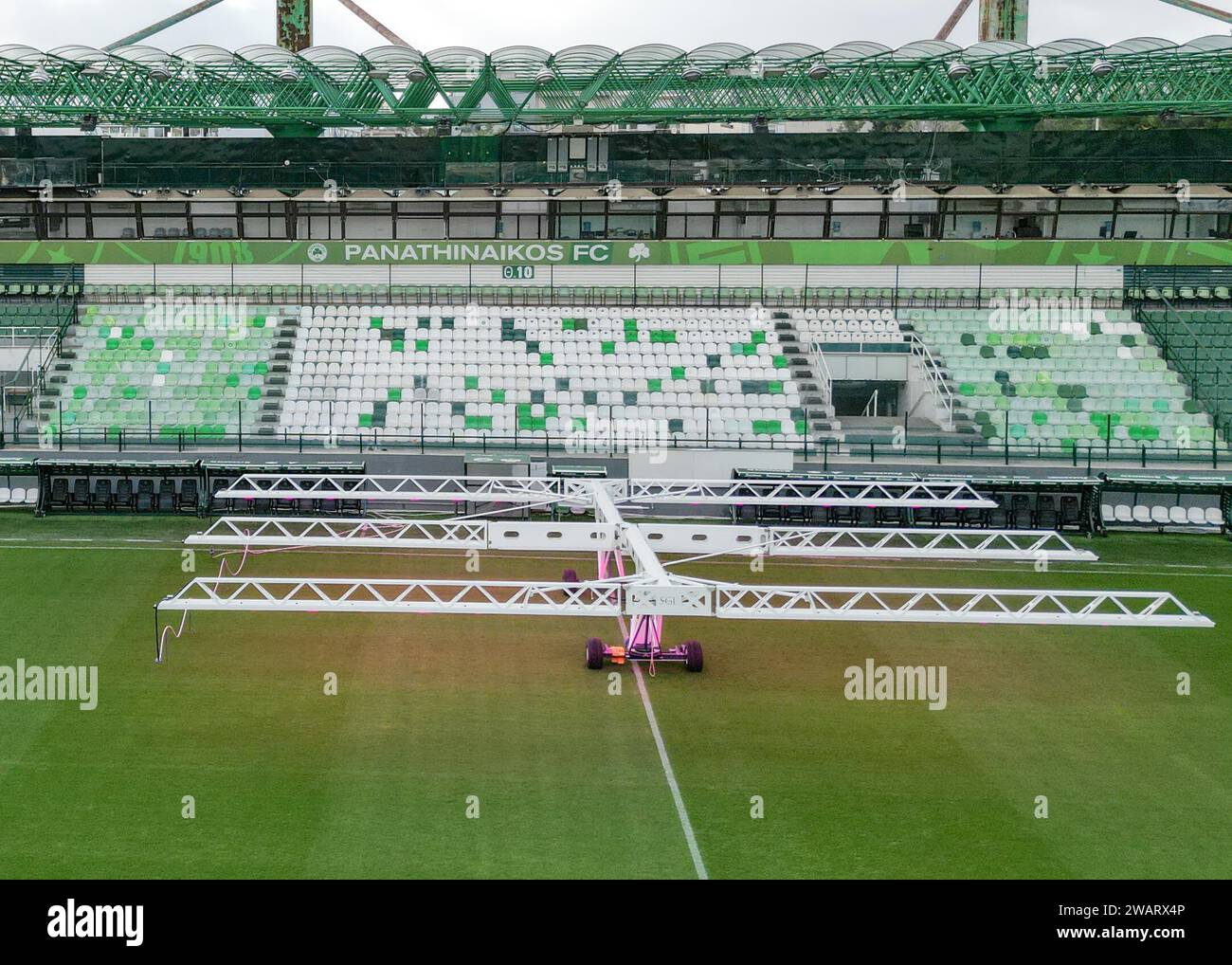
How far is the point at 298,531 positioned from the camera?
33.7 meters

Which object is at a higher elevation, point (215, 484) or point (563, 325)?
point (563, 325)

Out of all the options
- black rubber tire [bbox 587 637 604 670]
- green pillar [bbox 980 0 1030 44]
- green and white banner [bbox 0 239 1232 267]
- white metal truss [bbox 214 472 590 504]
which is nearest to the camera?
black rubber tire [bbox 587 637 604 670]

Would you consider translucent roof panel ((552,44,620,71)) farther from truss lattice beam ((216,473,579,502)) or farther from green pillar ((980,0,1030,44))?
green pillar ((980,0,1030,44))

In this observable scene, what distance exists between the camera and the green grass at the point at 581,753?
590 inches

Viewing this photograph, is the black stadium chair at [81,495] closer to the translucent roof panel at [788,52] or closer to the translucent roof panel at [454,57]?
the translucent roof panel at [454,57]

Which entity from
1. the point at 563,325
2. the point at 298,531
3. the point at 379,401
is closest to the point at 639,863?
the point at 298,531

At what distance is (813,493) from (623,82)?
20.7 metres

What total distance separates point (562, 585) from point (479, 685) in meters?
2.37

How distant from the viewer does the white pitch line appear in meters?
14.8

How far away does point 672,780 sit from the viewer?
17312 mm

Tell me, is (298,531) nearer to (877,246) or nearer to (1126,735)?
(1126,735)

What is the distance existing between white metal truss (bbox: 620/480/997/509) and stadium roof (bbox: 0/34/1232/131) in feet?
58.1

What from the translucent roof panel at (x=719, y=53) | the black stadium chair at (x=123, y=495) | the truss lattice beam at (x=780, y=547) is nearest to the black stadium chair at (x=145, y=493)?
the black stadium chair at (x=123, y=495)

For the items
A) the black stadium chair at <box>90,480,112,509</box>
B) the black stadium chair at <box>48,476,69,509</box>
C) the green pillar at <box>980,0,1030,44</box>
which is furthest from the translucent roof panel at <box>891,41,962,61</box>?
the green pillar at <box>980,0,1030,44</box>
